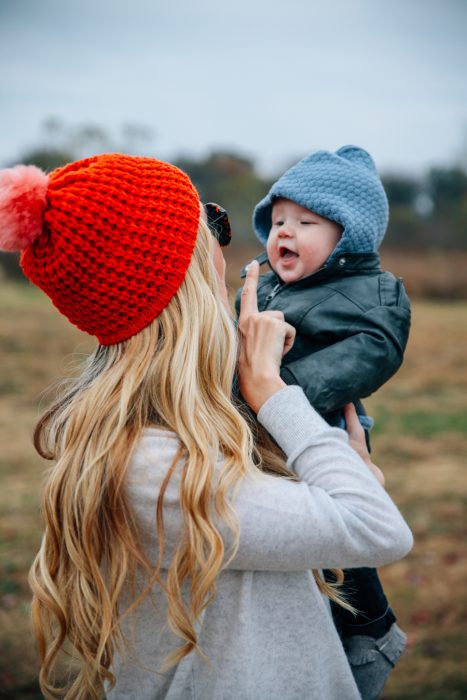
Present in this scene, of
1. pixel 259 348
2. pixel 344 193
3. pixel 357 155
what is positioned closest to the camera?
pixel 259 348

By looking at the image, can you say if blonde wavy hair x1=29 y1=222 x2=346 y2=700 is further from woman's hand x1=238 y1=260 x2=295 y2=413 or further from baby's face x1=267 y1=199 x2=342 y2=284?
baby's face x1=267 y1=199 x2=342 y2=284

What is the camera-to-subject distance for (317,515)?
1340 mm

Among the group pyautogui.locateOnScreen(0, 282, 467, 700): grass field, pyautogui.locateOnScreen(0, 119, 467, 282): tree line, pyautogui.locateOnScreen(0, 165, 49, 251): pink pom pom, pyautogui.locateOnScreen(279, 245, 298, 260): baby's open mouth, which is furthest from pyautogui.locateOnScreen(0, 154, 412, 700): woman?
pyautogui.locateOnScreen(0, 119, 467, 282): tree line

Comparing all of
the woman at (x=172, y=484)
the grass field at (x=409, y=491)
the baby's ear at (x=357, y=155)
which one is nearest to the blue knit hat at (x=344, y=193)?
the baby's ear at (x=357, y=155)

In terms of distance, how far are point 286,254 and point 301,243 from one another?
0.09 metres

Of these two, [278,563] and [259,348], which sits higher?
[259,348]

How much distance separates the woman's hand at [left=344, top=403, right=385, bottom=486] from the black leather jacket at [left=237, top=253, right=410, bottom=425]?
41 millimetres

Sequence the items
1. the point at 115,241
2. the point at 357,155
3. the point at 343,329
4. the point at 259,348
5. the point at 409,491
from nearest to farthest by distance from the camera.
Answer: the point at 115,241 < the point at 259,348 < the point at 343,329 < the point at 357,155 < the point at 409,491

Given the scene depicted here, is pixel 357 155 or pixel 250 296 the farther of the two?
pixel 357 155

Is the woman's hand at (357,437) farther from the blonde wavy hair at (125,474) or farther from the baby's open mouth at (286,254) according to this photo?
the baby's open mouth at (286,254)

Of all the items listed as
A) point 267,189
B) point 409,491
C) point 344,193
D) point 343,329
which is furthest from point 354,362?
point 267,189

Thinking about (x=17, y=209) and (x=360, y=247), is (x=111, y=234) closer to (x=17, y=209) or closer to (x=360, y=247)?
(x=17, y=209)

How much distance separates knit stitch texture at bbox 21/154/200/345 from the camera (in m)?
1.43

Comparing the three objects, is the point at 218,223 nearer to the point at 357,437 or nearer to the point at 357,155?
the point at 357,155
